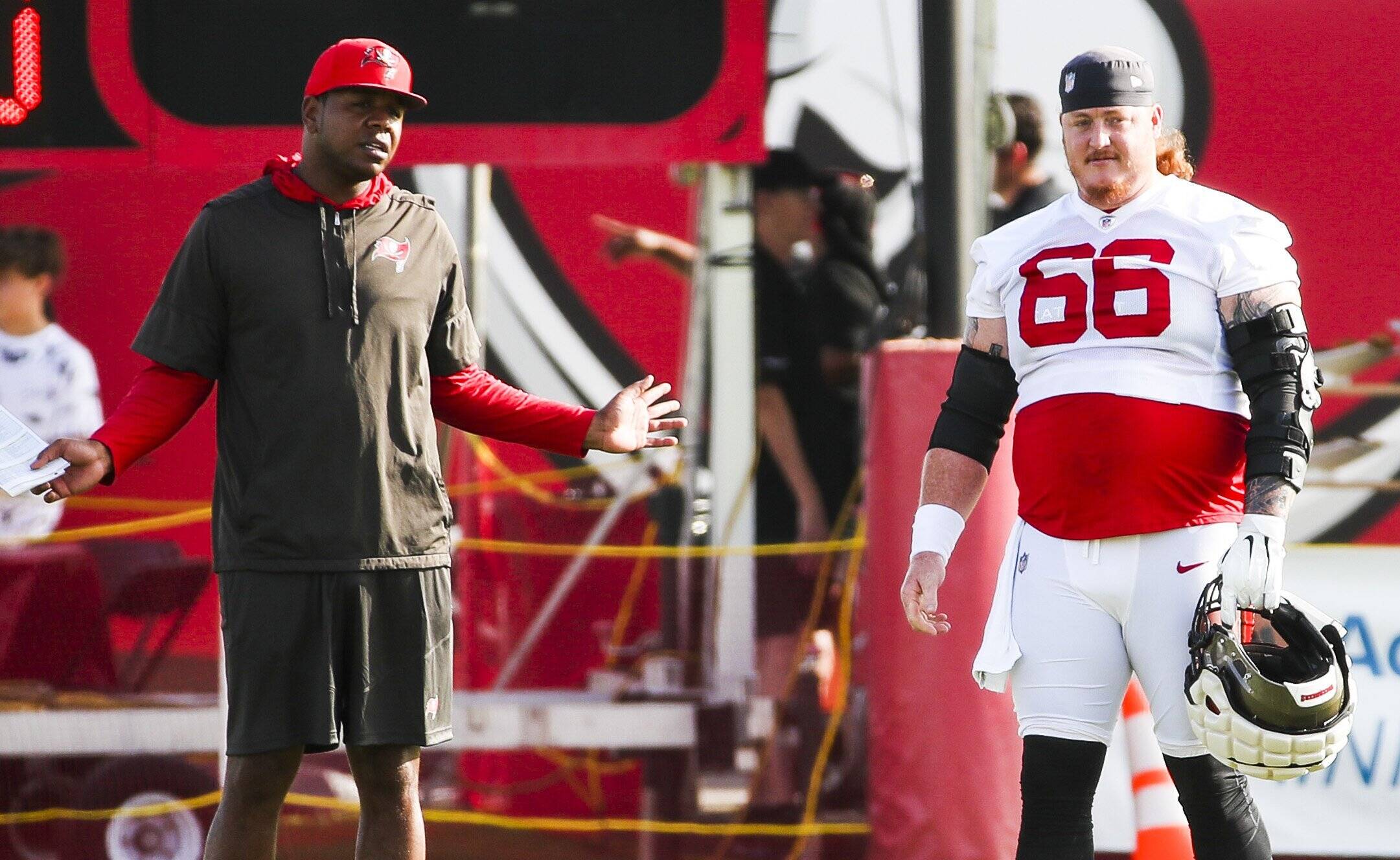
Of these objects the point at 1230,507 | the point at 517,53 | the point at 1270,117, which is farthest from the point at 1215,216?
the point at 1270,117

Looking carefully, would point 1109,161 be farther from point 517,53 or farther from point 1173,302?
point 517,53

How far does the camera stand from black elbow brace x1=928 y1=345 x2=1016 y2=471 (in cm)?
334

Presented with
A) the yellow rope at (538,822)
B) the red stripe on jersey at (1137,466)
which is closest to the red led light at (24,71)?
the yellow rope at (538,822)

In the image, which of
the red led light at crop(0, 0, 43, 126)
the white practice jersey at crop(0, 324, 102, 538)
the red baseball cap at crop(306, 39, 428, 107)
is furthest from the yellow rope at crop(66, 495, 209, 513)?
the red baseball cap at crop(306, 39, 428, 107)

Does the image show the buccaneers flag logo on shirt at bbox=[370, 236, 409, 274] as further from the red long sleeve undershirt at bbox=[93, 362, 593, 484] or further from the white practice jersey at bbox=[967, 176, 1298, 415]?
the white practice jersey at bbox=[967, 176, 1298, 415]

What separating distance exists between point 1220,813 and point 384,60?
1.95m

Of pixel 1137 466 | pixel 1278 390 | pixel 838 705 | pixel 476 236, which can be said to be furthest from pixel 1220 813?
pixel 476 236

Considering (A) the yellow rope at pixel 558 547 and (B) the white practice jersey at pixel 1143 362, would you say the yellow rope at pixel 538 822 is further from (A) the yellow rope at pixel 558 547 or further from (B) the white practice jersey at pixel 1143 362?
(B) the white practice jersey at pixel 1143 362

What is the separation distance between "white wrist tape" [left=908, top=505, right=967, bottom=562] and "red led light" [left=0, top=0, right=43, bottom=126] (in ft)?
9.04

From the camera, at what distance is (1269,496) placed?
9.57 feet

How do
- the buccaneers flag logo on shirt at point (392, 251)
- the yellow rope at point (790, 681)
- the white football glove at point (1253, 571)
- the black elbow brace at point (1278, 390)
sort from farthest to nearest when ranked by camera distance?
the yellow rope at point (790, 681)
the buccaneers flag logo on shirt at point (392, 251)
the black elbow brace at point (1278, 390)
the white football glove at point (1253, 571)

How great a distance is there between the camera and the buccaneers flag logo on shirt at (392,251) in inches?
125

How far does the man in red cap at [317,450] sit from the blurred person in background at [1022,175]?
2774 mm

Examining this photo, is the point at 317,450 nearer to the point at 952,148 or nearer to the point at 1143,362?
the point at 1143,362
